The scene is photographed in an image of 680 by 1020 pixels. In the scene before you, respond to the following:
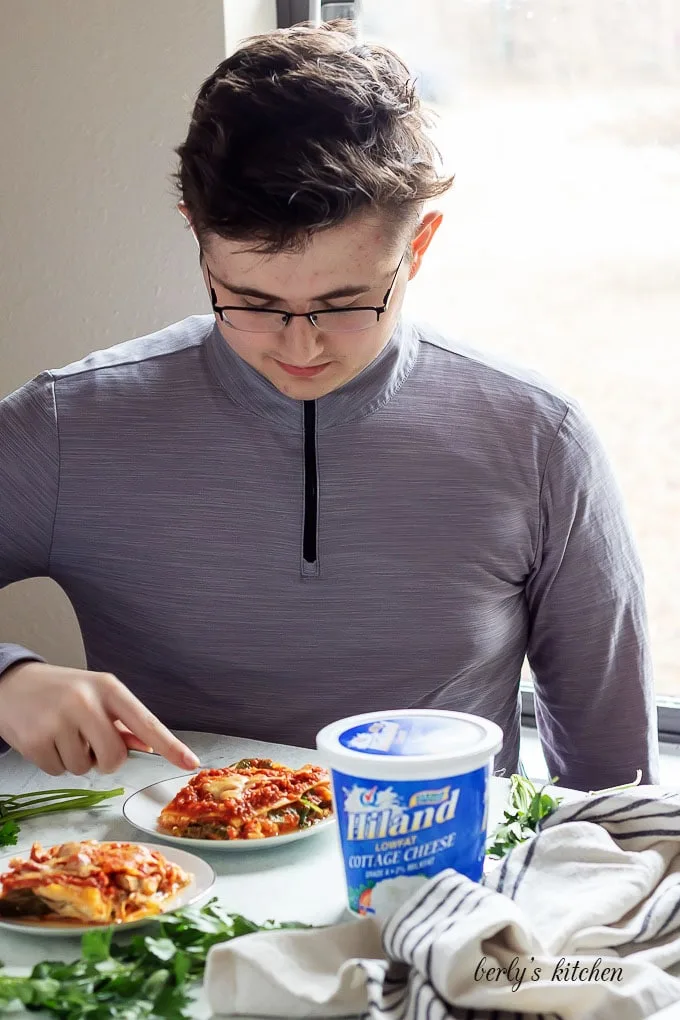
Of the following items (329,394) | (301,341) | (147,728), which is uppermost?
(301,341)

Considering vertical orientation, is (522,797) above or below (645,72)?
below

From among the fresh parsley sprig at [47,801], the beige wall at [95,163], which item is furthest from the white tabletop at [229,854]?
the beige wall at [95,163]

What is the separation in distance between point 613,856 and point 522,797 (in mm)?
165

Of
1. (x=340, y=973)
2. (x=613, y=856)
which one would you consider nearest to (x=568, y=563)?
(x=613, y=856)

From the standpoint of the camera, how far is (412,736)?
2.87 feet

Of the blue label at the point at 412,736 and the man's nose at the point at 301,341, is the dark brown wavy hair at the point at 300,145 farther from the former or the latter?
the blue label at the point at 412,736

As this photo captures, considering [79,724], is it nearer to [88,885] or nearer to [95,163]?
[88,885]

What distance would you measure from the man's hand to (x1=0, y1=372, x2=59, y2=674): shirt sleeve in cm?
36

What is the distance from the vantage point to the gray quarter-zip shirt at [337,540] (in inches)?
57.2

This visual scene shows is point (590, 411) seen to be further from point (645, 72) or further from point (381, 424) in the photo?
point (381, 424)

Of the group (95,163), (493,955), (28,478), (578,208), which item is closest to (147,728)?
(493,955)

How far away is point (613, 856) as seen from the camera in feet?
3.01

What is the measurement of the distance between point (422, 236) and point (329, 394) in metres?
0.23

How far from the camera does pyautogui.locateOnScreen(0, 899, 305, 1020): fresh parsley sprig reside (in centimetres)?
78
